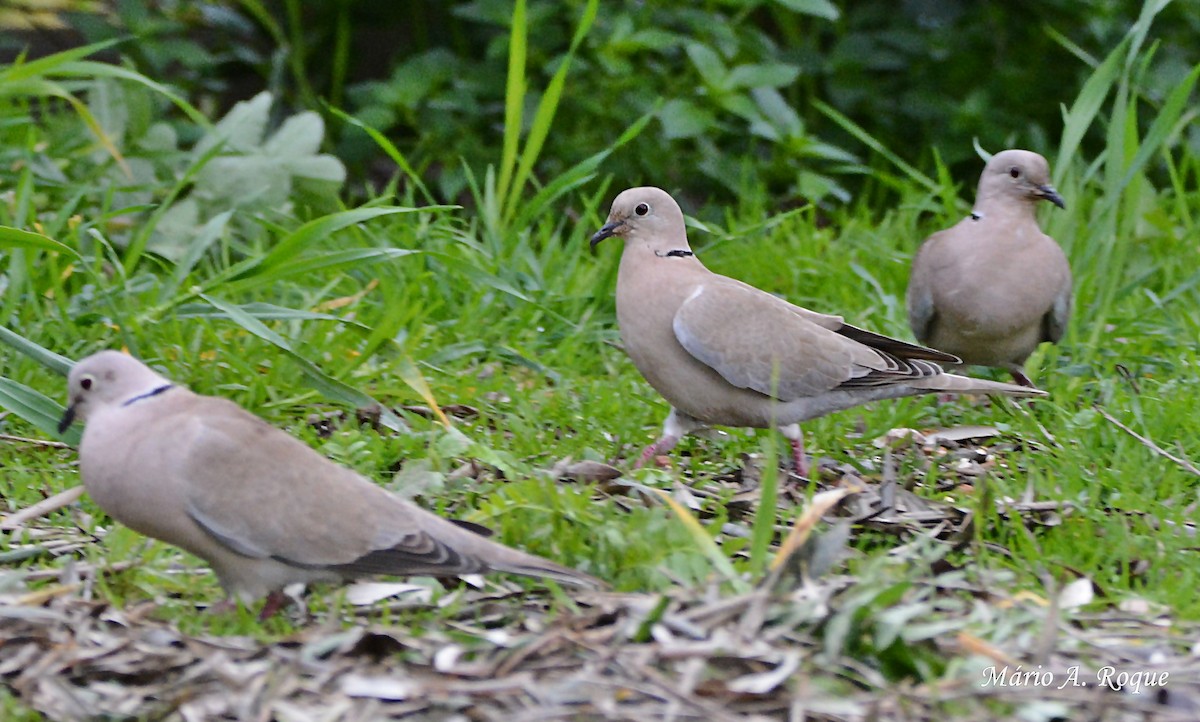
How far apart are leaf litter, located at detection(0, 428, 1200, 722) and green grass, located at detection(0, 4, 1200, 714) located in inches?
3.7

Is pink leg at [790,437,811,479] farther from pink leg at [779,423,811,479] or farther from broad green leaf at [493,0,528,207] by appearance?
broad green leaf at [493,0,528,207]

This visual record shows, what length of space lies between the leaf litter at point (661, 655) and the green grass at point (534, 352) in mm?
93

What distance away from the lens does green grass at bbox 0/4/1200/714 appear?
3.24 meters

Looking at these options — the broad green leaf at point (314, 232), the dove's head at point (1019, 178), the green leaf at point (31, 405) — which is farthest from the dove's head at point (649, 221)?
the green leaf at point (31, 405)

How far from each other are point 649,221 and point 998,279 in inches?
47.9

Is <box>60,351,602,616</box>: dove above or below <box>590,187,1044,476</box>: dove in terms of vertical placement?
below

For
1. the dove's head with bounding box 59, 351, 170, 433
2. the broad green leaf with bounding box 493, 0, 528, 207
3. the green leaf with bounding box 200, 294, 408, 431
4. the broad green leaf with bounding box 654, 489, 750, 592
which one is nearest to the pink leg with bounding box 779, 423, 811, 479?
the broad green leaf with bounding box 654, 489, 750, 592

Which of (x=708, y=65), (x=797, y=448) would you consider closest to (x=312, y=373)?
(x=797, y=448)

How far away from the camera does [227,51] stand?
7043 mm

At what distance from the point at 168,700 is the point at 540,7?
420 cm

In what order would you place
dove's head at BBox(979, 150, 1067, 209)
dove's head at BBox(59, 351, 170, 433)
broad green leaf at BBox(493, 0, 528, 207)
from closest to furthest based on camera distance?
dove's head at BBox(59, 351, 170, 433) < dove's head at BBox(979, 150, 1067, 209) < broad green leaf at BBox(493, 0, 528, 207)

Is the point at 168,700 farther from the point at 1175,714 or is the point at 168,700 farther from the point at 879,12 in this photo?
the point at 879,12

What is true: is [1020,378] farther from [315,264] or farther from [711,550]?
[315,264]

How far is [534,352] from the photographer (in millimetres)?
4832
